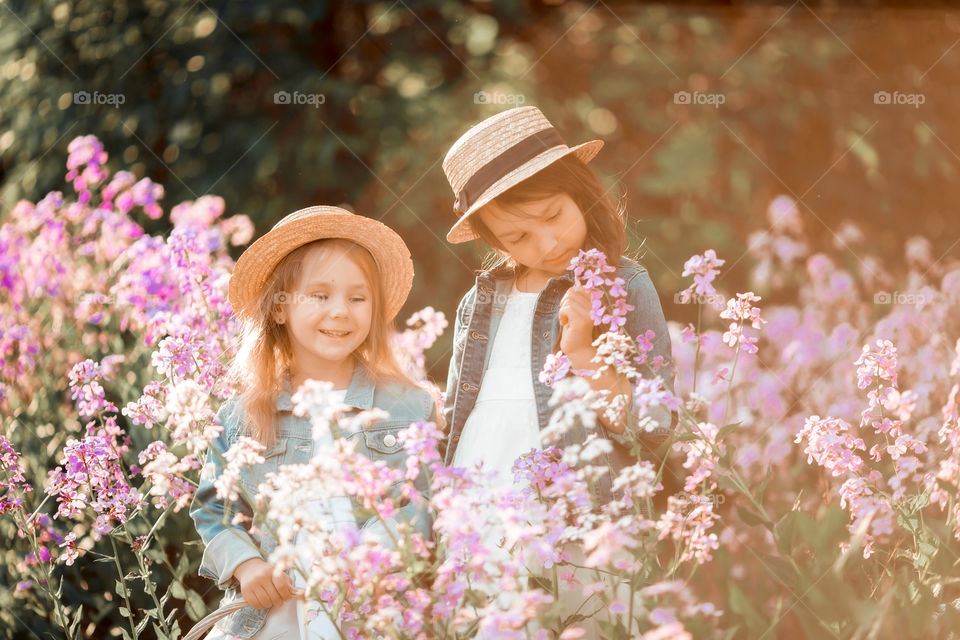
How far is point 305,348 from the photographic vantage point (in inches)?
84.7

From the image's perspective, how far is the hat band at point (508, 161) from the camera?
6.79 feet

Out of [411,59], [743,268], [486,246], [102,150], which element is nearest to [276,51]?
[411,59]

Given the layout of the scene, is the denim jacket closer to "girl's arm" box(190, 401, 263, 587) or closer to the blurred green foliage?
"girl's arm" box(190, 401, 263, 587)

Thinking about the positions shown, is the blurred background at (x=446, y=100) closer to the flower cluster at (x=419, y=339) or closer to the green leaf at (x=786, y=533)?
the flower cluster at (x=419, y=339)

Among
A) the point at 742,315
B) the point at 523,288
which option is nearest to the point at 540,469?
the point at 742,315

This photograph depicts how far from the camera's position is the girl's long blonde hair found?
2.15 metres

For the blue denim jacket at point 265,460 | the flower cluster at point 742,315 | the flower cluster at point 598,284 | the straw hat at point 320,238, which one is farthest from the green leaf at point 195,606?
the flower cluster at point 742,315

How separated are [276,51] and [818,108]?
1.60m

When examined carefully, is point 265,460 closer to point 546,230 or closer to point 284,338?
point 284,338

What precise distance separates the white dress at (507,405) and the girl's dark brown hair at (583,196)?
134 mm

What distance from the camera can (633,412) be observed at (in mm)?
1904

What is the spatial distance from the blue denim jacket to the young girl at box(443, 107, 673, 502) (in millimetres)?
99

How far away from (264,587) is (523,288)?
78 cm

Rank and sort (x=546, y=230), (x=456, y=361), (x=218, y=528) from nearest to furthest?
(x=218, y=528) < (x=546, y=230) < (x=456, y=361)
